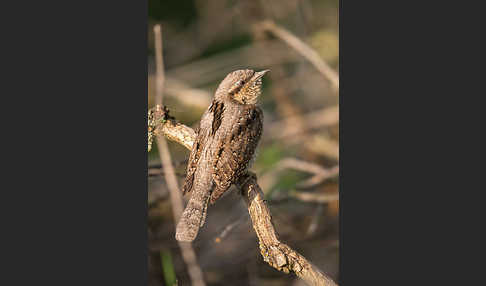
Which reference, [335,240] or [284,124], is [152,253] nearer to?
[335,240]

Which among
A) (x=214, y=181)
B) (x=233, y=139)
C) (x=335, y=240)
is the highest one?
(x=233, y=139)

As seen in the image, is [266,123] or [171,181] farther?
[266,123]

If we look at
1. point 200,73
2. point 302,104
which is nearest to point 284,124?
point 302,104

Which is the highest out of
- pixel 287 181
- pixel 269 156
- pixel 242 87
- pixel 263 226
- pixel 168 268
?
pixel 242 87

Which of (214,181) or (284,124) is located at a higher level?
(284,124)

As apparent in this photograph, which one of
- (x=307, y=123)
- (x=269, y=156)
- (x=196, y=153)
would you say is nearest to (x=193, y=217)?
(x=196, y=153)

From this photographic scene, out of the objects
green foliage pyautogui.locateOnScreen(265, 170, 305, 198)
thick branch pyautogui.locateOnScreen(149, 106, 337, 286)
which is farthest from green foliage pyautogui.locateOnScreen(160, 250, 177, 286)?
green foliage pyautogui.locateOnScreen(265, 170, 305, 198)

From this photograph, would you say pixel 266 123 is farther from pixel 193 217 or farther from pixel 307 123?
pixel 193 217
